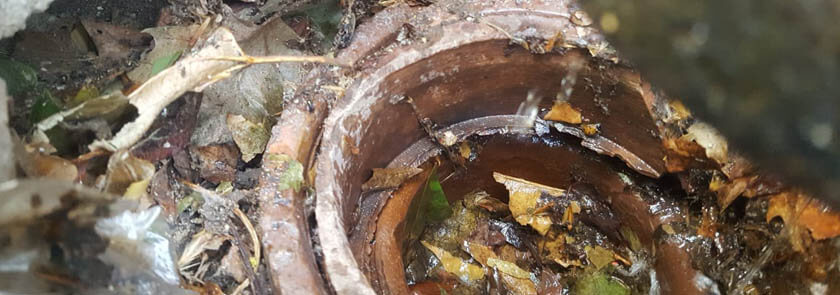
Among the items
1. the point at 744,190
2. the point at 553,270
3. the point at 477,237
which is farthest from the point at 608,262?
the point at 744,190

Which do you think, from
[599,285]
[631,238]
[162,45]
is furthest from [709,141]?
[162,45]

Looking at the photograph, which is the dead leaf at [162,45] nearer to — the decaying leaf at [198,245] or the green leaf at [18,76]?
the green leaf at [18,76]

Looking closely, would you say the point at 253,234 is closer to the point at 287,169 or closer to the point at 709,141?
the point at 287,169

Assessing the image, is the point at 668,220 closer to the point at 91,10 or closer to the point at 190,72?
the point at 190,72

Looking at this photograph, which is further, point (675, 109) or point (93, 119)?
point (675, 109)

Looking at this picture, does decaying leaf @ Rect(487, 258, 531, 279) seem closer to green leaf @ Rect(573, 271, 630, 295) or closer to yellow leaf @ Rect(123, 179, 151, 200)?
green leaf @ Rect(573, 271, 630, 295)

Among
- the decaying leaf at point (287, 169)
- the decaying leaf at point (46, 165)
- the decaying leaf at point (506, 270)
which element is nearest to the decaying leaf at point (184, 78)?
the decaying leaf at point (46, 165)
